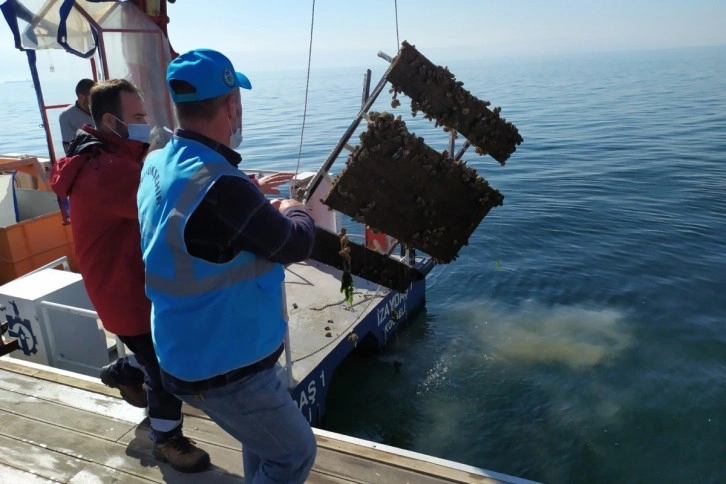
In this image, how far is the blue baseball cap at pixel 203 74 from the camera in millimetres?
1822

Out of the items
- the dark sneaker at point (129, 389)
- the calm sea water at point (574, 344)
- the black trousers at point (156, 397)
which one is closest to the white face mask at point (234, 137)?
the black trousers at point (156, 397)

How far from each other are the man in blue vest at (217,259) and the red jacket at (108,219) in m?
0.72

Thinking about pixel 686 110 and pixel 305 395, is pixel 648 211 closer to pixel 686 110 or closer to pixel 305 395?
pixel 305 395

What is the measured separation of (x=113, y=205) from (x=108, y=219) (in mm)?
112

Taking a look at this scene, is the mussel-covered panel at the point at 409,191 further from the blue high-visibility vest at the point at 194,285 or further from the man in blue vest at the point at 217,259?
the blue high-visibility vest at the point at 194,285

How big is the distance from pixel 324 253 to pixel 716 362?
6.80m

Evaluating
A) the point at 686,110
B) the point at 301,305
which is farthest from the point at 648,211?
the point at 686,110

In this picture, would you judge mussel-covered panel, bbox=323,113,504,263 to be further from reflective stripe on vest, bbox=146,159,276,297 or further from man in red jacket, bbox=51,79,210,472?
reflective stripe on vest, bbox=146,159,276,297

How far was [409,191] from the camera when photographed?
11.5 feet

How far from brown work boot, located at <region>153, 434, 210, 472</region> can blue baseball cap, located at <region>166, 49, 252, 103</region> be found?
2.19 m

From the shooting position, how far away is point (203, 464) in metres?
3.23

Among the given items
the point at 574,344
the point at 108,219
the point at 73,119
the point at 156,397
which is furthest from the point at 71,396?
the point at 574,344

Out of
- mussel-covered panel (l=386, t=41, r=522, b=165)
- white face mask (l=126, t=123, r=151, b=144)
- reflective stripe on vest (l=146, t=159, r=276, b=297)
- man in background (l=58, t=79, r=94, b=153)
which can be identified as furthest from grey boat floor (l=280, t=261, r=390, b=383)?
reflective stripe on vest (l=146, t=159, r=276, b=297)

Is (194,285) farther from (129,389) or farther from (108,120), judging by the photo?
(129,389)
